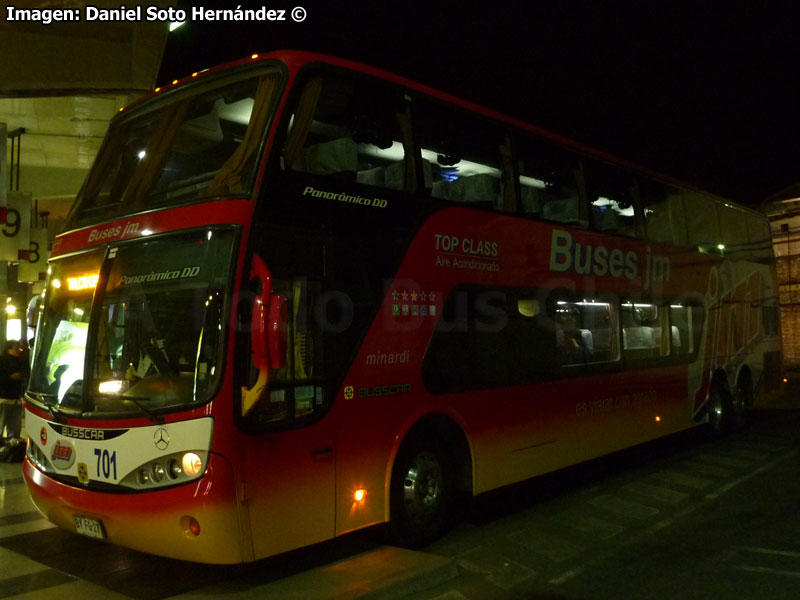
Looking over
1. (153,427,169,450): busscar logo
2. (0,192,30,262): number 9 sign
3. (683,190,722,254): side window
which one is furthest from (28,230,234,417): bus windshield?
(683,190,722,254): side window

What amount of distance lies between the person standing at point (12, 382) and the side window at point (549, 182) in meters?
7.07

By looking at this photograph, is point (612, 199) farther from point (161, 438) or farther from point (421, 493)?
point (161, 438)

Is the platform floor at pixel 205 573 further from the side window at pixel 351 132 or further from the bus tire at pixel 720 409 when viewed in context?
the bus tire at pixel 720 409

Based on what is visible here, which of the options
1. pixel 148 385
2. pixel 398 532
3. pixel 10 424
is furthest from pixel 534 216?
pixel 10 424

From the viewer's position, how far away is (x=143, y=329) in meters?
5.32

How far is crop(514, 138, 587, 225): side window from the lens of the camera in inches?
322

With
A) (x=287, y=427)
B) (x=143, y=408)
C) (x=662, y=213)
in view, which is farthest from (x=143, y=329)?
(x=662, y=213)

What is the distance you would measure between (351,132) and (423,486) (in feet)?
10.6

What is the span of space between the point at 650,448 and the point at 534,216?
18.4ft

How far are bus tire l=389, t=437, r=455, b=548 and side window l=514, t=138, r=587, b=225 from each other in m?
3.06

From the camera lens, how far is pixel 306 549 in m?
6.41

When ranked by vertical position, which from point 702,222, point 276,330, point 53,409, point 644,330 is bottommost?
point 53,409

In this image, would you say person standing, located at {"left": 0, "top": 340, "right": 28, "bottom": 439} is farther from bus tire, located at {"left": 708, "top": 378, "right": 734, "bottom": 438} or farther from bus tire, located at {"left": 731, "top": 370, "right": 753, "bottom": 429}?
bus tire, located at {"left": 731, "top": 370, "right": 753, "bottom": 429}

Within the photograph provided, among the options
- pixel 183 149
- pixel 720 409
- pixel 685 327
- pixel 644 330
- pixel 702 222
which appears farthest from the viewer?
pixel 720 409
